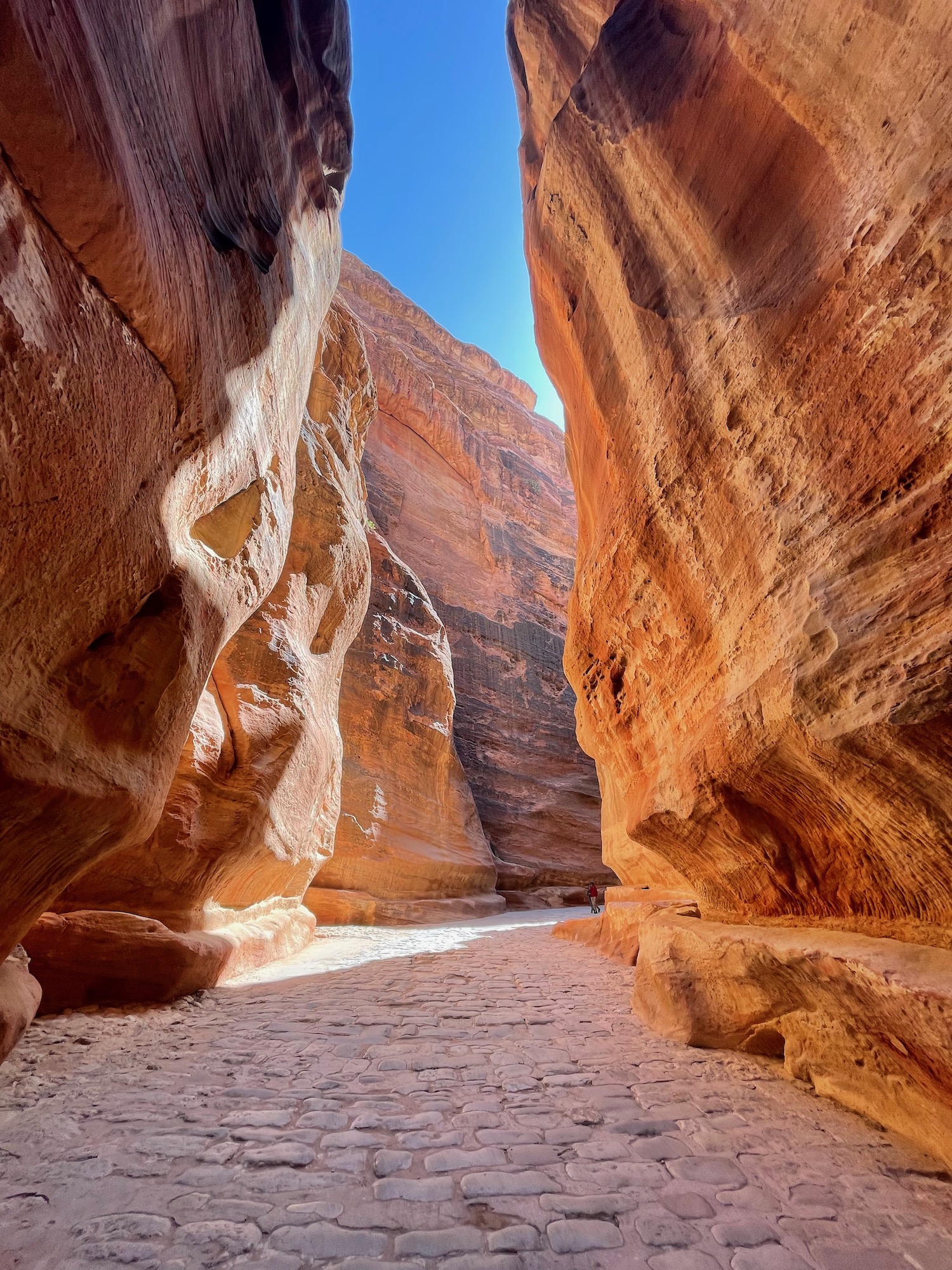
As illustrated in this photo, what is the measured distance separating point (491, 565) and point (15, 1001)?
89.2 ft

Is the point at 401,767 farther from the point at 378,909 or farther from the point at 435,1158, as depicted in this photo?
the point at 435,1158

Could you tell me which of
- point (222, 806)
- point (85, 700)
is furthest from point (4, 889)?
point (222, 806)

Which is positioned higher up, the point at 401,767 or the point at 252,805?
the point at 401,767

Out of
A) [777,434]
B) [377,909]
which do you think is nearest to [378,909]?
[377,909]

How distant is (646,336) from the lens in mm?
5254

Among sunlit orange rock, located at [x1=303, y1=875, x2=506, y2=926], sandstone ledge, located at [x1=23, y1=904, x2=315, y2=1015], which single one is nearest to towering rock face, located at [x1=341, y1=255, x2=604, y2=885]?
sunlit orange rock, located at [x1=303, y1=875, x2=506, y2=926]

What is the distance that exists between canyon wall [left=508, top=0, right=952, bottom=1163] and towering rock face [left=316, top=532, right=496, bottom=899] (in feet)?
33.0

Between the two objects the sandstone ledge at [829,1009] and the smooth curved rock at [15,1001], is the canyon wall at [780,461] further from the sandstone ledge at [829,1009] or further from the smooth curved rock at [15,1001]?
the smooth curved rock at [15,1001]

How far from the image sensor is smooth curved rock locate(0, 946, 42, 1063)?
3207mm

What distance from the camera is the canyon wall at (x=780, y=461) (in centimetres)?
270

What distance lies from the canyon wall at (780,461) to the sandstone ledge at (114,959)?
4.35 metres

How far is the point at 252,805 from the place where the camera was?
277 inches

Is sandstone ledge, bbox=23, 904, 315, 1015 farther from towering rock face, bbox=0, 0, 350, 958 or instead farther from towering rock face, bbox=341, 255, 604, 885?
towering rock face, bbox=341, 255, 604, 885

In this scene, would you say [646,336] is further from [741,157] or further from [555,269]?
[555,269]
